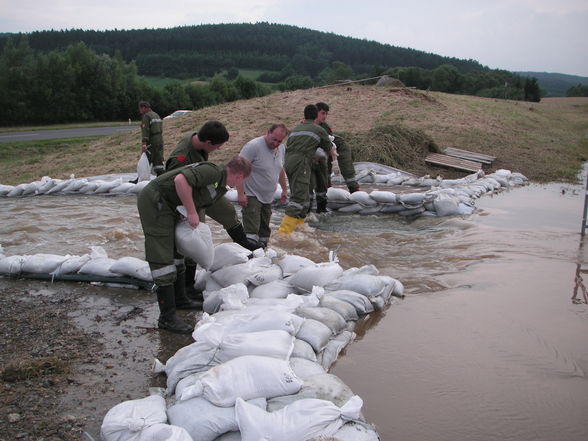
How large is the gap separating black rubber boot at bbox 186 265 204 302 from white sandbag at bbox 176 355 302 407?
1.60m

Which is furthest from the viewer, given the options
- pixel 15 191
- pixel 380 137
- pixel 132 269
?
pixel 380 137

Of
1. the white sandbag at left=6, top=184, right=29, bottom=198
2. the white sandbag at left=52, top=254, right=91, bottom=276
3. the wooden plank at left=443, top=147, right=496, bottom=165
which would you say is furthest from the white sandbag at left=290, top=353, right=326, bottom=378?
the wooden plank at left=443, top=147, right=496, bottom=165

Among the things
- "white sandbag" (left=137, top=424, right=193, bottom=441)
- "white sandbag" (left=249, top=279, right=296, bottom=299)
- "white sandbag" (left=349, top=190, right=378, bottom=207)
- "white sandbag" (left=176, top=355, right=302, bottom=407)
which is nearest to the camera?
"white sandbag" (left=137, top=424, right=193, bottom=441)

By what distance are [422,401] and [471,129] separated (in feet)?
42.0

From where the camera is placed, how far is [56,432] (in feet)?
8.08

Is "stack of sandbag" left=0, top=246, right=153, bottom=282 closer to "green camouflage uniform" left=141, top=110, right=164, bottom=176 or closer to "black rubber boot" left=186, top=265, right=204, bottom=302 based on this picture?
"black rubber boot" left=186, top=265, right=204, bottom=302

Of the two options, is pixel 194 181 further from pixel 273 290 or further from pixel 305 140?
pixel 305 140

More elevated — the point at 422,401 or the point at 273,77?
the point at 273,77

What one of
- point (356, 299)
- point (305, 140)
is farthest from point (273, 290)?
point (305, 140)

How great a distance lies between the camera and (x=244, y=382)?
8.04 ft

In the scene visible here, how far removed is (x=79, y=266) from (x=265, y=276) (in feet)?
5.19

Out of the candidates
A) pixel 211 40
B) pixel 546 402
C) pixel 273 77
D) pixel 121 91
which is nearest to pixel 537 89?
pixel 273 77

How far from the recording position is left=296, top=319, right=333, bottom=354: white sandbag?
10.2ft

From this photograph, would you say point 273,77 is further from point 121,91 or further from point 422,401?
point 422,401
